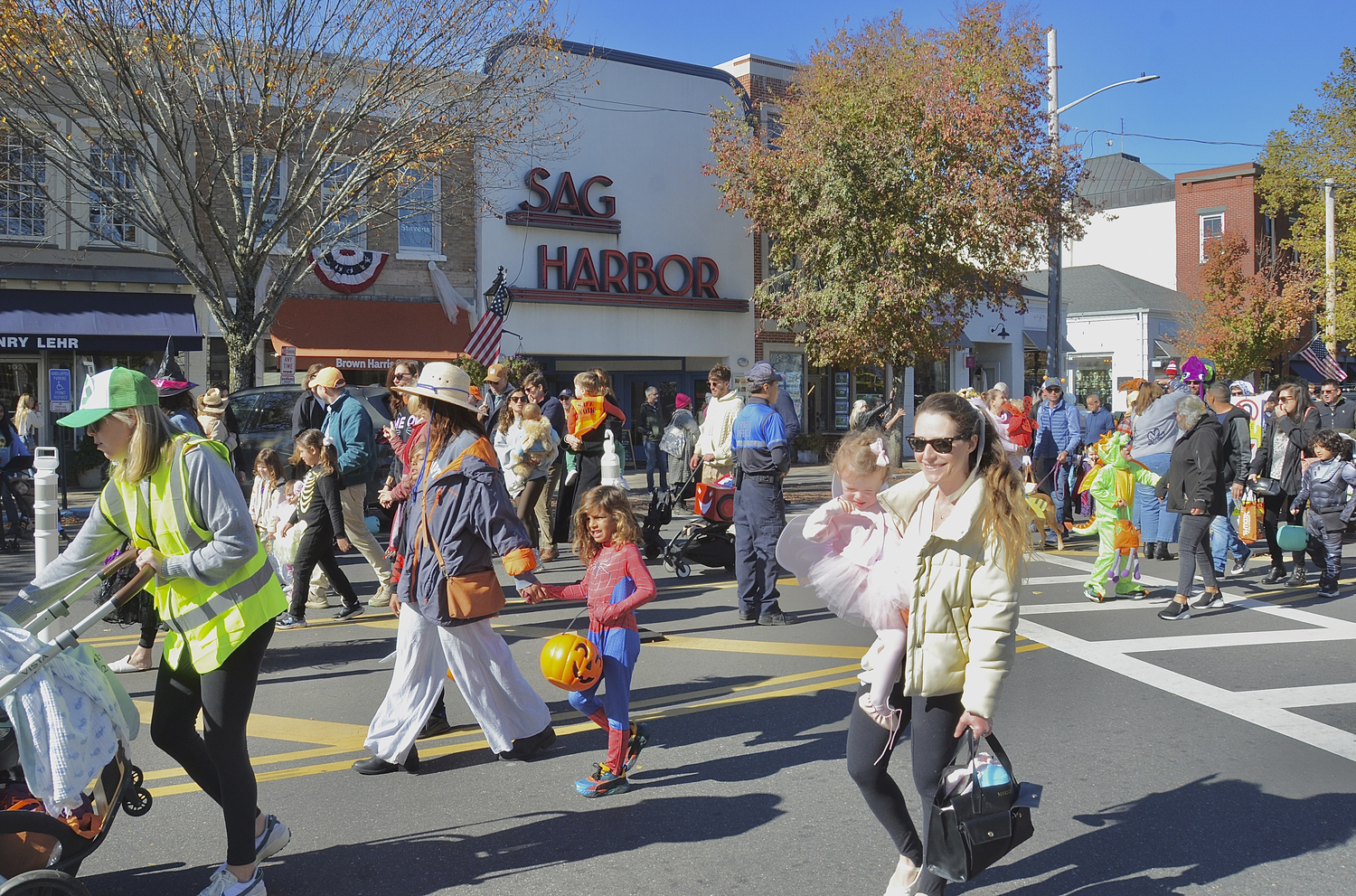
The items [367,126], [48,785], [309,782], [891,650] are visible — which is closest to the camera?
[48,785]

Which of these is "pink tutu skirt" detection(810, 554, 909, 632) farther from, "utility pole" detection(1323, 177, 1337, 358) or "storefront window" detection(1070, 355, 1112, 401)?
"storefront window" detection(1070, 355, 1112, 401)

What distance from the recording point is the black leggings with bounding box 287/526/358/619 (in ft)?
26.6

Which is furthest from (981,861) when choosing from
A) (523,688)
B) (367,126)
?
(367,126)

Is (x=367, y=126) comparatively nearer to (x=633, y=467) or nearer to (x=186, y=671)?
(x=633, y=467)

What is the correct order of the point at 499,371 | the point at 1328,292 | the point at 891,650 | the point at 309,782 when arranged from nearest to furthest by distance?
1. the point at 891,650
2. the point at 309,782
3. the point at 499,371
4. the point at 1328,292

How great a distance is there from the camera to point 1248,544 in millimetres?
12055

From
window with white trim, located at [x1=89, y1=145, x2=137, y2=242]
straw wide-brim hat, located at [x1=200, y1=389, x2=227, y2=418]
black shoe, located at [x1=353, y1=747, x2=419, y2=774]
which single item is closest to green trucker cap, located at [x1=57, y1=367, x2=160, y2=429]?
black shoe, located at [x1=353, y1=747, x2=419, y2=774]

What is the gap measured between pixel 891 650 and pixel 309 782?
9.50 ft

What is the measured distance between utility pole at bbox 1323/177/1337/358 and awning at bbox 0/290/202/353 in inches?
1134

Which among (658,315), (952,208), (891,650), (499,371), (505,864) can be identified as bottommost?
(505,864)

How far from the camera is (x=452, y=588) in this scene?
4.68 m

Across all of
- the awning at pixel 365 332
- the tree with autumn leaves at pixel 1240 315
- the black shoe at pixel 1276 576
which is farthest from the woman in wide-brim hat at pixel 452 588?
the tree with autumn leaves at pixel 1240 315

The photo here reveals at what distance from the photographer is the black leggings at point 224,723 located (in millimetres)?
3537

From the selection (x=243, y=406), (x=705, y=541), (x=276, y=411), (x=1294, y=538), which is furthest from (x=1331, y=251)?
(x=243, y=406)
